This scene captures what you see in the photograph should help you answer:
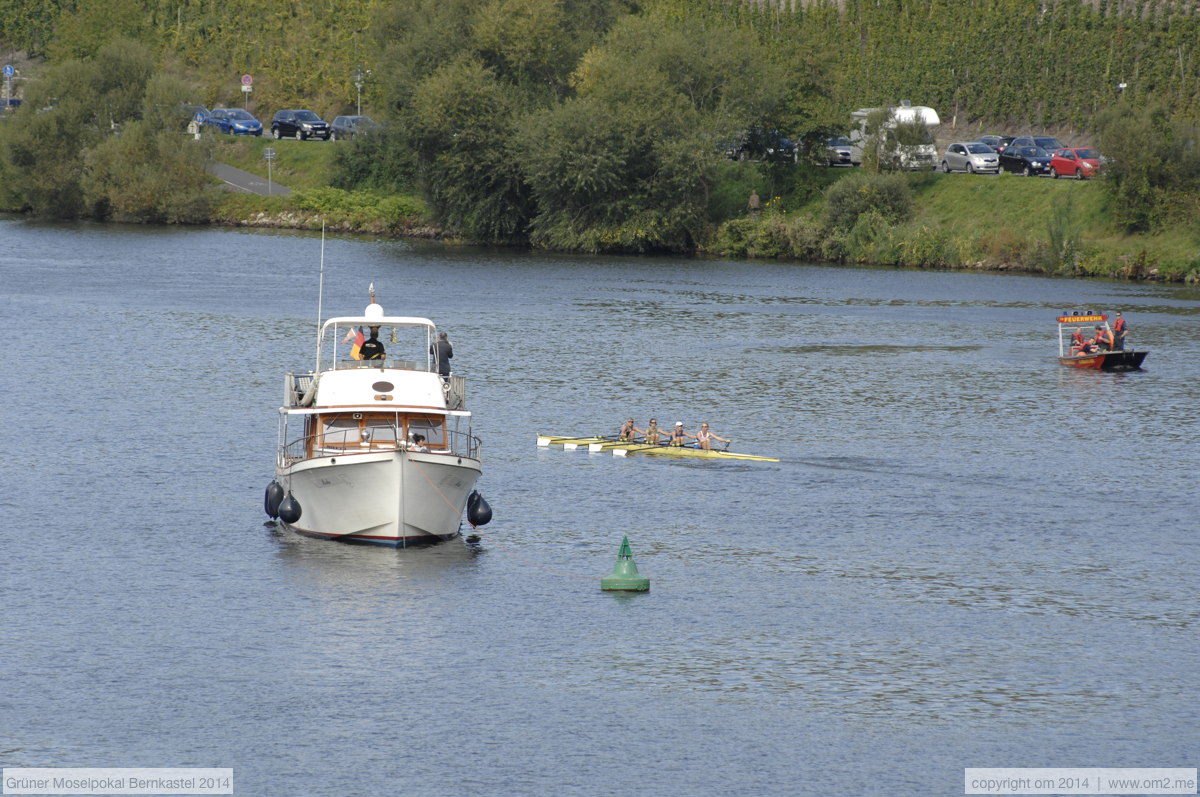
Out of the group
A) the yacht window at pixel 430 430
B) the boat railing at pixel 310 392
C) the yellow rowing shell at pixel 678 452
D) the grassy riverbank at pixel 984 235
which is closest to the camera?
the yacht window at pixel 430 430

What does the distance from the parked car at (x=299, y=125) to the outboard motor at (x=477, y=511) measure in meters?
111

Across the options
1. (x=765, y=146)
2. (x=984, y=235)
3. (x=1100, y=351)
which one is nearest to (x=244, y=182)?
(x=765, y=146)

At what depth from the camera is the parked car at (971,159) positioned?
108938 millimetres

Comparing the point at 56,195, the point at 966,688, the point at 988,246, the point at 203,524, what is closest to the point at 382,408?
the point at 203,524

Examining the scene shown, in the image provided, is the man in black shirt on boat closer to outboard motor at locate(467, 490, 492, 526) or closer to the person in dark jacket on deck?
outboard motor at locate(467, 490, 492, 526)

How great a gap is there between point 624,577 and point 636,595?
49 cm

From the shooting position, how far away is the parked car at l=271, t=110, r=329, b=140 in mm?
145625

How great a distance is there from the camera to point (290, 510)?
39.1m

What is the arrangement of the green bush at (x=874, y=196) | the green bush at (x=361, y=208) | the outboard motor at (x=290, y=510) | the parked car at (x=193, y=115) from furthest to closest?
the parked car at (x=193, y=115), the green bush at (x=361, y=208), the green bush at (x=874, y=196), the outboard motor at (x=290, y=510)

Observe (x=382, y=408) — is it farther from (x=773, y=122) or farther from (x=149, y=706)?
(x=773, y=122)
